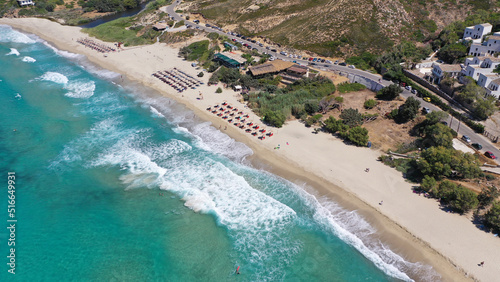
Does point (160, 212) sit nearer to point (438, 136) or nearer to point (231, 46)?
point (438, 136)

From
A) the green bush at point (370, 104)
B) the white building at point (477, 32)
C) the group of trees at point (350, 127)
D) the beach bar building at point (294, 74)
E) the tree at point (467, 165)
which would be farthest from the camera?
the white building at point (477, 32)

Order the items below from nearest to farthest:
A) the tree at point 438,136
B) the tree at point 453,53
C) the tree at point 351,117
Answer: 1. the tree at point 438,136
2. the tree at point 351,117
3. the tree at point 453,53

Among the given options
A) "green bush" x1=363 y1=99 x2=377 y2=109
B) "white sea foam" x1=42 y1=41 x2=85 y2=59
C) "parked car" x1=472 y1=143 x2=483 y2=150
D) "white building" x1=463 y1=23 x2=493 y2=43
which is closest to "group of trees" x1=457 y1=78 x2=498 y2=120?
"parked car" x1=472 y1=143 x2=483 y2=150

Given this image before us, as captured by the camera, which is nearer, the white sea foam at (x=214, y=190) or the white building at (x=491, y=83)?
the white sea foam at (x=214, y=190)

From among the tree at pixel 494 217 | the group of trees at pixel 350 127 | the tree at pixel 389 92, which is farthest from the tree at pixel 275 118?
the tree at pixel 494 217

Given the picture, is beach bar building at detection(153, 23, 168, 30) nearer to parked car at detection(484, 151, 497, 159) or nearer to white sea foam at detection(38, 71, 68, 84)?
white sea foam at detection(38, 71, 68, 84)

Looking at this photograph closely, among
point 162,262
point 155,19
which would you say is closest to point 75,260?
point 162,262

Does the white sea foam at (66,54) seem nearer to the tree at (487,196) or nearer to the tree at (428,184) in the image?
the tree at (428,184)

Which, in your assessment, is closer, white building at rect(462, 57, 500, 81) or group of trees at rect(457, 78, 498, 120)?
group of trees at rect(457, 78, 498, 120)
